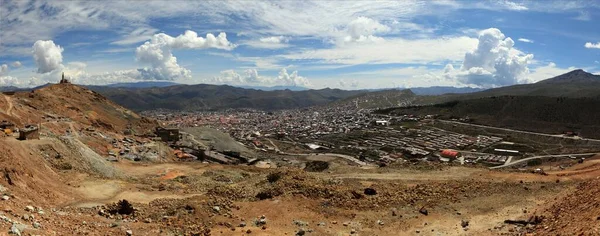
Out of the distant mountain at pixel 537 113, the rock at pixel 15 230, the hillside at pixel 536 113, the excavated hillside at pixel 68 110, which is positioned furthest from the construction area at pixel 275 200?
the distant mountain at pixel 537 113

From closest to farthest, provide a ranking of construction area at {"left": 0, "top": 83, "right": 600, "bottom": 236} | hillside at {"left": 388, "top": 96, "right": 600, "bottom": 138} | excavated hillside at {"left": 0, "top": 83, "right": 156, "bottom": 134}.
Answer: construction area at {"left": 0, "top": 83, "right": 600, "bottom": 236} < excavated hillside at {"left": 0, "top": 83, "right": 156, "bottom": 134} < hillside at {"left": 388, "top": 96, "right": 600, "bottom": 138}

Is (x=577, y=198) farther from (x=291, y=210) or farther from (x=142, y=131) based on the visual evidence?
(x=142, y=131)

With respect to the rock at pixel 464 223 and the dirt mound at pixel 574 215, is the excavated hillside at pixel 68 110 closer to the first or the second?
the rock at pixel 464 223

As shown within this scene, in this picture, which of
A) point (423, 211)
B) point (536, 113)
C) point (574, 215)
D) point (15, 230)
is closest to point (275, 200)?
point (423, 211)

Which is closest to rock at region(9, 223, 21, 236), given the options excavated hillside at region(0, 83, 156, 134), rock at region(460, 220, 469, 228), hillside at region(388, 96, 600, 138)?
rock at region(460, 220, 469, 228)

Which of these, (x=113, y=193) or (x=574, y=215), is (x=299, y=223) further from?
(x=113, y=193)

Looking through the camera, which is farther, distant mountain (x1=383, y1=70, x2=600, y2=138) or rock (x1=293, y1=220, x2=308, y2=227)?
distant mountain (x1=383, y1=70, x2=600, y2=138)

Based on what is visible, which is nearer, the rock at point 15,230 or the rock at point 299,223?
the rock at point 15,230

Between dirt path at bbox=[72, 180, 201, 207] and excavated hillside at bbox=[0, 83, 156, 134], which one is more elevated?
excavated hillside at bbox=[0, 83, 156, 134]

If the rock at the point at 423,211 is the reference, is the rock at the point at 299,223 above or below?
below

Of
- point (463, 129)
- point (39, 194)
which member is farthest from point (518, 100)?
point (39, 194)

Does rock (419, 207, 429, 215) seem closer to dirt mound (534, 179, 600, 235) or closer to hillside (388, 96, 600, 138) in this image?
dirt mound (534, 179, 600, 235)
